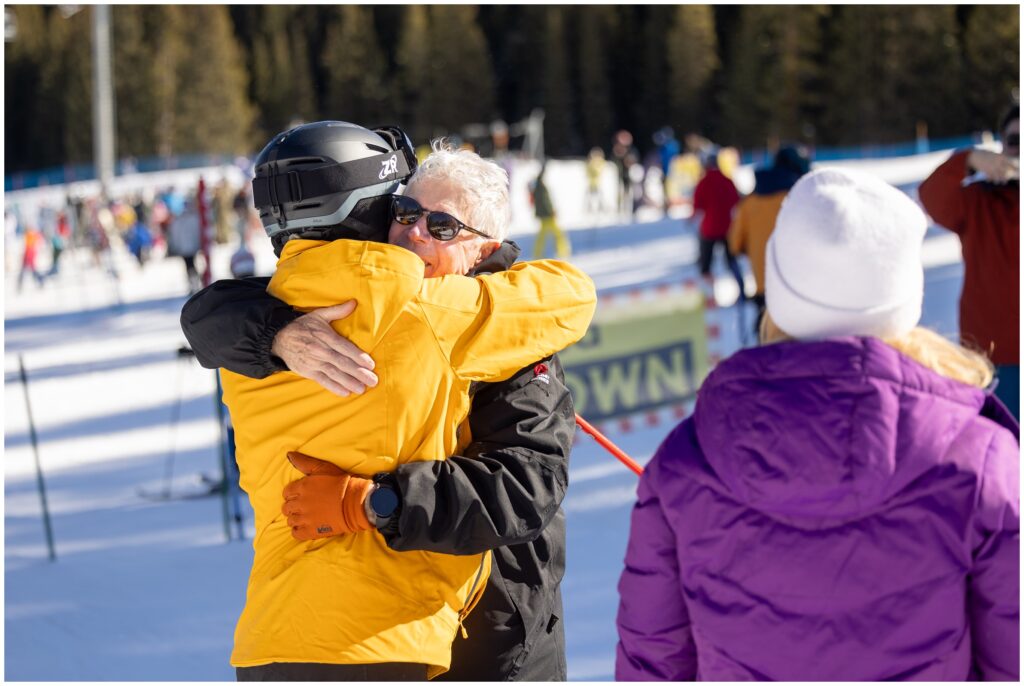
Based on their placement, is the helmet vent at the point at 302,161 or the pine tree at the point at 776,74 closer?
the helmet vent at the point at 302,161

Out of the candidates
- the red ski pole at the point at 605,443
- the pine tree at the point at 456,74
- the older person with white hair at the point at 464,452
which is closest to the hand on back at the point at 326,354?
the older person with white hair at the point at 464,452

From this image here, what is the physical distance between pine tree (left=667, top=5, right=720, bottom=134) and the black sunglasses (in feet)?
206

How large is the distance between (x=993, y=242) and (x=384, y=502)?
9.62 ft

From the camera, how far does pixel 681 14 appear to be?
63.1 metres

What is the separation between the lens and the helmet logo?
6.38 feet

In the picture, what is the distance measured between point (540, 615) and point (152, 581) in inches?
142

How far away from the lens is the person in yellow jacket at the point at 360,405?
1.72m

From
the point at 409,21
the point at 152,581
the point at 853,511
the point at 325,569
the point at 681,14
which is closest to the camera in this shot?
the point at 853,511

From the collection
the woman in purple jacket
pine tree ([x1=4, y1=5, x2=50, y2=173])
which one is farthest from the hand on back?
pine tree ([x1=4, y1=5, x2=50, y2=173])

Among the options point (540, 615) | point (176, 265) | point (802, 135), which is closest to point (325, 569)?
point (540, 615)

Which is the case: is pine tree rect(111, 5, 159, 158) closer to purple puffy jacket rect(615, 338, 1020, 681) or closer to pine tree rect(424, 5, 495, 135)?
pine tree rect(424, 5, 495, 135)

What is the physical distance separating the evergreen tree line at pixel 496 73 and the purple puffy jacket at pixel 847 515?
48234 millimetres

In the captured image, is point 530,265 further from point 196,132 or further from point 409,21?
point 409,21

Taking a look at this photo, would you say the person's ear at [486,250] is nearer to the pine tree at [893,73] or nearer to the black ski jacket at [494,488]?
the black ski jacket at [494,488]
